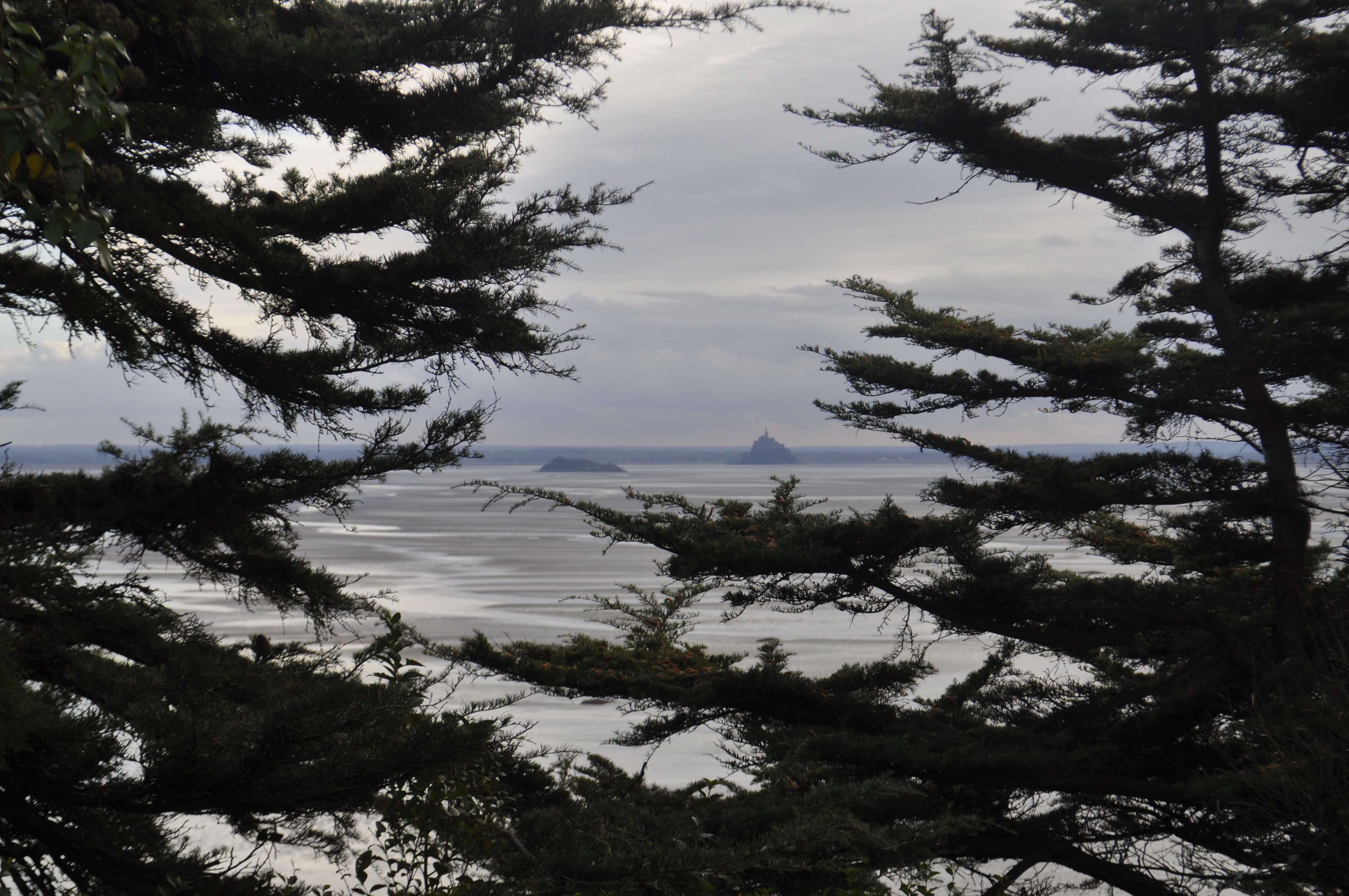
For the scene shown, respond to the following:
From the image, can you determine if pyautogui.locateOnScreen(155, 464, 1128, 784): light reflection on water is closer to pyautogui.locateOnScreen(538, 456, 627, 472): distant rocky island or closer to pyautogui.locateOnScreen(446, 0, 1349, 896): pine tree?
pyautogui.locateOnScreen(446, 0, 1349, 896): pine tree

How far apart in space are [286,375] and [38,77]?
13.9 ft

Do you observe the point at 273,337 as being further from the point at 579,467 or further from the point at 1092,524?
the point at 579,467

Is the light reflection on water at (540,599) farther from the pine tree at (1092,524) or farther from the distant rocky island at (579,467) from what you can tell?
the distant rocky island at (579,467)

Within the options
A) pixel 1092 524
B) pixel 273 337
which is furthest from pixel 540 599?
pixel 273 337

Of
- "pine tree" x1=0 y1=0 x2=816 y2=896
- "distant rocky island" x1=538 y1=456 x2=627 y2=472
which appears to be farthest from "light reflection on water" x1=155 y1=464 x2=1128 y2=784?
"distant rocky island" x1=538 y1=456 x2=627 y2=472

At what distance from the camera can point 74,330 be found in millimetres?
4703

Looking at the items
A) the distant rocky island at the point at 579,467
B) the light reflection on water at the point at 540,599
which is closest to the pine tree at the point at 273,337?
the light reflection on water at the point at 540,599

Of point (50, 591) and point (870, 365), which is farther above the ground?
point (870, 365)

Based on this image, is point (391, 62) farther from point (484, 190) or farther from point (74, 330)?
point (74, 330)

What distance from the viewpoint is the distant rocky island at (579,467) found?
10156 cm

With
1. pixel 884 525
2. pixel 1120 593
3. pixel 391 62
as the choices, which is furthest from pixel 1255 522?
pixel 391 62

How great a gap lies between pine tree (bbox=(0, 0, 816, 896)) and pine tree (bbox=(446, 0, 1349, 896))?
8.08 feet

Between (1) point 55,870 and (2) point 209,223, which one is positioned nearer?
(2) point 209,223

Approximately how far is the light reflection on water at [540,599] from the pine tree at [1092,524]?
1277 millimetres
